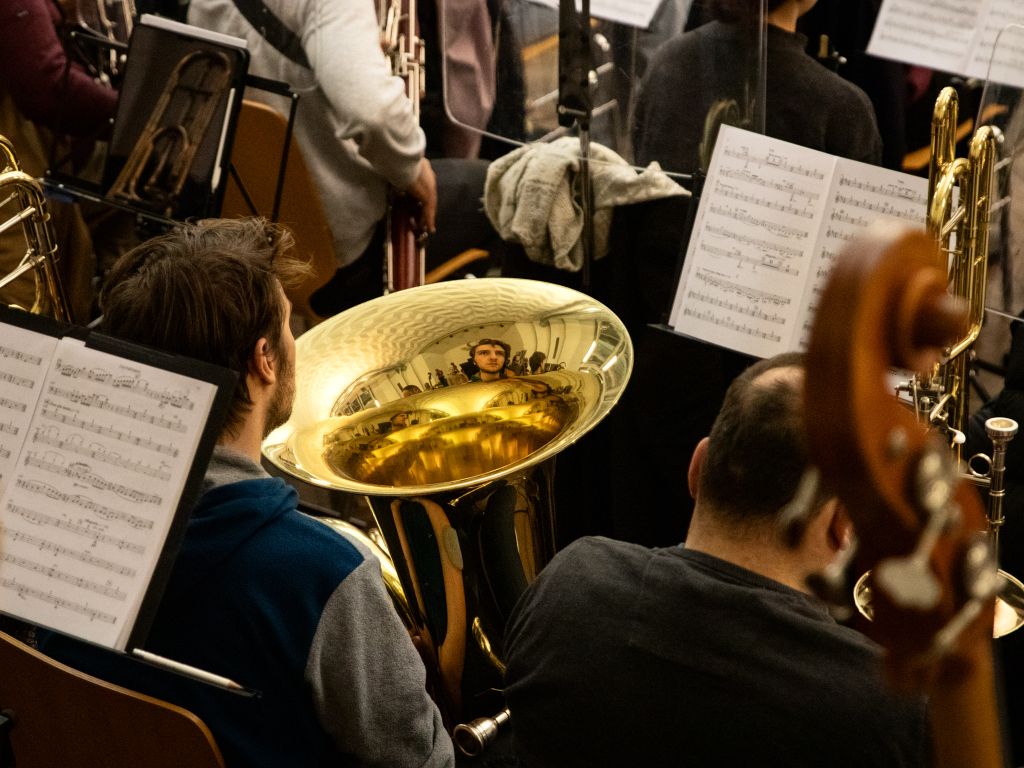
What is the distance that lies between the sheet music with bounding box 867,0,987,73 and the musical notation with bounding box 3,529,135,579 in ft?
7.60

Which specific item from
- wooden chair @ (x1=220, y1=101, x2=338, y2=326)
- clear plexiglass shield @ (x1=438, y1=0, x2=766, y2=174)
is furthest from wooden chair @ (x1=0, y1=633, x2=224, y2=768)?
clear plexiglass shield @ (x1=438, y1=0, x2=766, y2=174)

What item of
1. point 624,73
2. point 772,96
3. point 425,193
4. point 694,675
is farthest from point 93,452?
point 425,193

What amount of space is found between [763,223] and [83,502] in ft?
4.06

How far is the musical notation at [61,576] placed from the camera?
1208 mm

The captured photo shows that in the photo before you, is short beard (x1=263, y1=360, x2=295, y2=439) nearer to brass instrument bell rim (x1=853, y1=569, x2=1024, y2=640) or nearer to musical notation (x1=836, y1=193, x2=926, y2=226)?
brass instrument bell rim (x1=853, y1=569, x2=1024, y2=640)

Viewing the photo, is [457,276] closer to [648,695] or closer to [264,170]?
[264,170]

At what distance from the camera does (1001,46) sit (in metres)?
1.92

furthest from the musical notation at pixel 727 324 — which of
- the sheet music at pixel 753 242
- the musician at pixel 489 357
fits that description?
the musician at pixel 489 357

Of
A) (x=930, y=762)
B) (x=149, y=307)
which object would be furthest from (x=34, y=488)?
(x=930, y=762)

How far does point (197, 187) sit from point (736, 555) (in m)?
1.65

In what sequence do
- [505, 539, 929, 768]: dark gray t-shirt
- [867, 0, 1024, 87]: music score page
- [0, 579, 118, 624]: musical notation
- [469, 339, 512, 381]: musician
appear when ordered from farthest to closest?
[867, 0, 1024, 87]: music score page < [469, 339, 512, 381]: musician < [0, 579, 118, 624]: musical notation < [505, 539, 929, 768]: dark gray t-shirt

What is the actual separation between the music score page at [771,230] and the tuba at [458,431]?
196mm

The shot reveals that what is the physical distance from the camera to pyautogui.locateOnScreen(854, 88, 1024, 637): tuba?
166cm

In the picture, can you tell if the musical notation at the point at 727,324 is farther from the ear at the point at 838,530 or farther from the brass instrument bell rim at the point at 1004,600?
the ear at the point at 838,530
